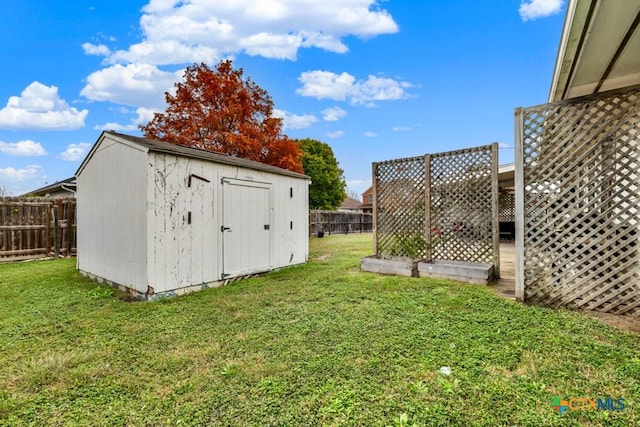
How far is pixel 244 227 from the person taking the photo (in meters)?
5.41

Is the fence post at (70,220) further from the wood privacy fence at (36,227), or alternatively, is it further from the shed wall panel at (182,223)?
the shed wall panel at (182,223)

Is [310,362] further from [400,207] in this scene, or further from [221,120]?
[221,120]

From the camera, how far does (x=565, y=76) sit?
11.6 feet

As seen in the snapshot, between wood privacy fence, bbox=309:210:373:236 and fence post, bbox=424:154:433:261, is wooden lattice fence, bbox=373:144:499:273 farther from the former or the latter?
wood privacy fence, bbox=309:210:373:236

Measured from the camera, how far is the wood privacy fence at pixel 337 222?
15.3 meters

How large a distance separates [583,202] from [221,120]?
13113mm

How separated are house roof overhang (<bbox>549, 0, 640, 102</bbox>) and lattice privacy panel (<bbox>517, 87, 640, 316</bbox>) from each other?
39cm

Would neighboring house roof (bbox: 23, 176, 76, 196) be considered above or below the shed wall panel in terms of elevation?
above

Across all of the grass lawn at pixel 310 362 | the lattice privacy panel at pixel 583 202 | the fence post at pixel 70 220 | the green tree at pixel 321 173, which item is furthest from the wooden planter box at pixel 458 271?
the green tree at pixel 321 173

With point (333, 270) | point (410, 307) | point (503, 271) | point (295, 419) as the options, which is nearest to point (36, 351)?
point (295, 419)

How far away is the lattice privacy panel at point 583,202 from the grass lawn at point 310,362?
1.53ft

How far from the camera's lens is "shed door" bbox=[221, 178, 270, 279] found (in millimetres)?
5105

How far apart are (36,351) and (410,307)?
A: 3.62m

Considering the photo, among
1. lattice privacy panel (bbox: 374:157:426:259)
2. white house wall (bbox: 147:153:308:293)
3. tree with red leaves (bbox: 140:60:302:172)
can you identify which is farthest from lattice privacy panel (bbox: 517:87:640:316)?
tree with red leaves (bbox: 140:60:302:172)
